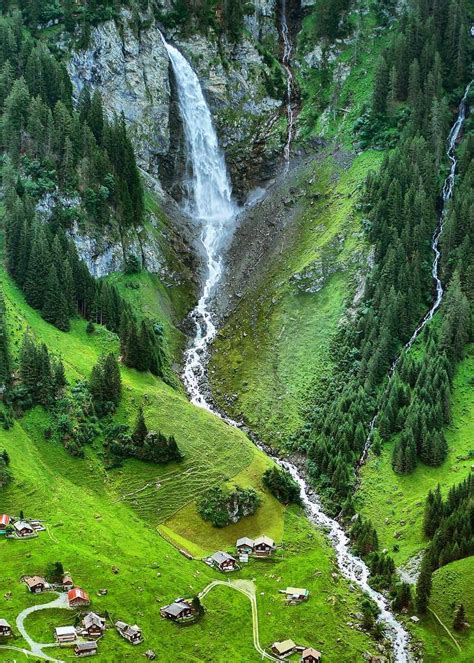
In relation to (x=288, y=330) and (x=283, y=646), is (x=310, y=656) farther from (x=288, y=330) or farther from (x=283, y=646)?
(x=288, y=330)

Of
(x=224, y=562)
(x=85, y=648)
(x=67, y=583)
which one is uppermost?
(x=67, y=583)

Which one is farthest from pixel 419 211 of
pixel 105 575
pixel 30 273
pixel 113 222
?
pixel 105 575

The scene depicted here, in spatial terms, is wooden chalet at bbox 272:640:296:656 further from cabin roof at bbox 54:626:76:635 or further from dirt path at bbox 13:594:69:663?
dirt path at bbox 13:594:69:663

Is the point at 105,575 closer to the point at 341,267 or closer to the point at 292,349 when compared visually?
the point at 292,349

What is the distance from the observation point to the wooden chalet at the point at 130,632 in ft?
347

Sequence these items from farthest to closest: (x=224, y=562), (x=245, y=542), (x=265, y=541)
A: (x=265, y=541), (x=245, y=542), (x=224, y=562)

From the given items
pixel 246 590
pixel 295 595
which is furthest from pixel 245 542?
pixel 295 595

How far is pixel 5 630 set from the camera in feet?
328

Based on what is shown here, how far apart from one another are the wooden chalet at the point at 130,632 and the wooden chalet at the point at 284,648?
17.3 metres

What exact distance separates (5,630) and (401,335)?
9956 cm

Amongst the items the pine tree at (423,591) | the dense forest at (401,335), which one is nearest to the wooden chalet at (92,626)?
the pine tree at (423,591)

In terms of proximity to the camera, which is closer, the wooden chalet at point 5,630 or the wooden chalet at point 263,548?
the wooden chalet at point 5,630

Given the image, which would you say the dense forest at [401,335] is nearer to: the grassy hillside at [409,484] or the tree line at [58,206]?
the grassy hillside at [409,484]

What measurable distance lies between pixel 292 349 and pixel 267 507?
44223 mm
